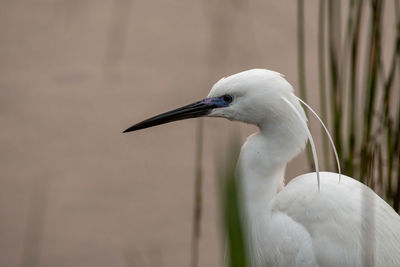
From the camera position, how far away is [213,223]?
4.39 m

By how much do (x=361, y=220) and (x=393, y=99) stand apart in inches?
18.8

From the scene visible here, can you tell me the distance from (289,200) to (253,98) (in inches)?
14.8

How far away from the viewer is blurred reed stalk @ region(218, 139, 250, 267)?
93 centimetres

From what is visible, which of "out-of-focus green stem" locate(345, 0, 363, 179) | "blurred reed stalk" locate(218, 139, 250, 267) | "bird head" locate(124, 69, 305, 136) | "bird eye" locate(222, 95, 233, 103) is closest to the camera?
"blurred reed stalk" locate(218, 139, 250, 267)

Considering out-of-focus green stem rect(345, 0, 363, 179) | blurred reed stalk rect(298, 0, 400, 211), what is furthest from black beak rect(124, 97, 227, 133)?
out-of-focus green stem rect(345, 0, 363, 179)

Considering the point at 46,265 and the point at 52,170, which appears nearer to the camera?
the point at 46,265

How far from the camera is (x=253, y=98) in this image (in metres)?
2.56

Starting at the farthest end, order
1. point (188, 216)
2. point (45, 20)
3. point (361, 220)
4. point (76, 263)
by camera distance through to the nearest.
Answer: point (45, 20) < point (188, 216) < point (76, 263) < point (361, 220)

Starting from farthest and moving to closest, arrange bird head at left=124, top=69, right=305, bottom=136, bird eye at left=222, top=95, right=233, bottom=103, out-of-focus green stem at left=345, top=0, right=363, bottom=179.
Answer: bird eye at left=222, top=95, right=233, bottom=103 < bird head at left=124, top=69, right=305, bottom=136 < out-of-focus green stem at left=345, top=0, right=363, bottom=179

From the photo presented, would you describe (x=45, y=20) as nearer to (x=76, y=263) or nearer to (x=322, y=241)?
(x=76, y=263)

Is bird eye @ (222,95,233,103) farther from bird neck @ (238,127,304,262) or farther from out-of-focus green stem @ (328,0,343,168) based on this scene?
out-of-focus green stem @ (328,0,343,168)

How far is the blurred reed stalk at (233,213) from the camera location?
93 cm

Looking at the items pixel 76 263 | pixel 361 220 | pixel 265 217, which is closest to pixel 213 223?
pixel 76 263

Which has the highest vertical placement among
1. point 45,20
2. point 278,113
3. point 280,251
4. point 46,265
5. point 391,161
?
point 45,20
